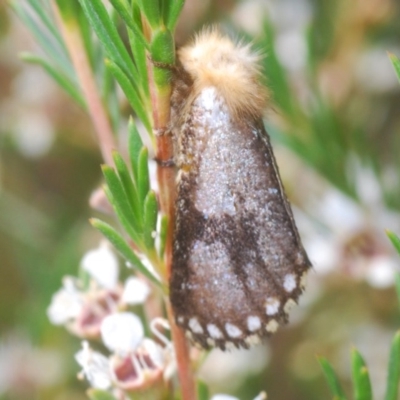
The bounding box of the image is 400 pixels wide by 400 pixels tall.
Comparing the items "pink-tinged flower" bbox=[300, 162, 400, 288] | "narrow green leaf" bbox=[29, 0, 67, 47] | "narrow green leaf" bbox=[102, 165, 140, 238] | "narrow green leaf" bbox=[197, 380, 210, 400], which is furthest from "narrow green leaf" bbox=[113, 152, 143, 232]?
"pink-tinged flower" bbox=[300, 162, 400, 288]

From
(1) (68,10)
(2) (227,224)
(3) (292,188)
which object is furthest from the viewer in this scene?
A: (3) (292,188)

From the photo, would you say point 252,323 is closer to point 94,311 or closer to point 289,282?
point 289,282

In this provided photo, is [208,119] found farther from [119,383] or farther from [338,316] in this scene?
[338,316]

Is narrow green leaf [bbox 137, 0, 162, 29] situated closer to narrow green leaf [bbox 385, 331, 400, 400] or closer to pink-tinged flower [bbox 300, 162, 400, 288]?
narrow green leaf [bbox 385, 331, 400, 400]

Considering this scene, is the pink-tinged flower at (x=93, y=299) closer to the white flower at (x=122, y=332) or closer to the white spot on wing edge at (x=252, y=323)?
the white flower at (x=122, y=332)

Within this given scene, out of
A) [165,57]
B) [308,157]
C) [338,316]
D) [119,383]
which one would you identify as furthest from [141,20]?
[338,316]

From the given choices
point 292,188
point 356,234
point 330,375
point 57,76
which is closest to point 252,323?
point 330,375
